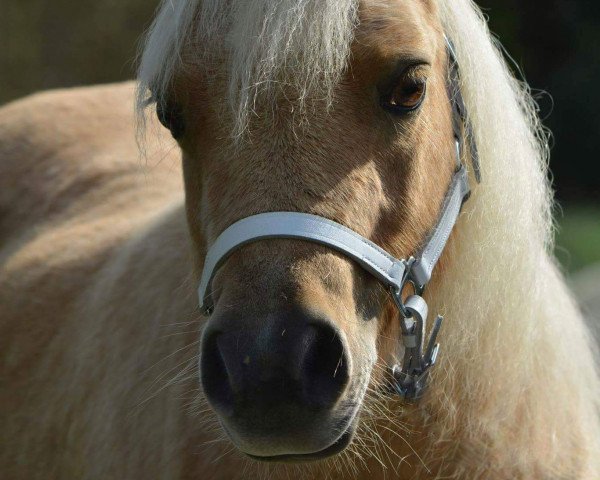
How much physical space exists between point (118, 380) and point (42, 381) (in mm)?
582

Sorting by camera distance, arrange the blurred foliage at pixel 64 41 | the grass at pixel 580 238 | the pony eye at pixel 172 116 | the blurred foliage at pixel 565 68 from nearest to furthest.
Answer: the pony eye at pixel 172 116 < the grass at pixel 580 238 < the blurred foliage at pixel 64 41 < the blurred foliage at pixel 565 68

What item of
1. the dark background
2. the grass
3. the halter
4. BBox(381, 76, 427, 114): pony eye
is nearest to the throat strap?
the halter

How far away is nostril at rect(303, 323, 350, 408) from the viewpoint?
196 centimetres

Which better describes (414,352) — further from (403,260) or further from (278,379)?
(278,379)

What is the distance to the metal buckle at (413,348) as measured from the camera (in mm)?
2307

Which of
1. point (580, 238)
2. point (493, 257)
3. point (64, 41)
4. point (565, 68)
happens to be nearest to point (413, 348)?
point (493, 257)

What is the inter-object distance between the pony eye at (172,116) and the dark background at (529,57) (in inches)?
255

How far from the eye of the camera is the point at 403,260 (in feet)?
7.57

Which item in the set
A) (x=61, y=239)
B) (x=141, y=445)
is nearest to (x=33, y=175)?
(x=61, y=239)

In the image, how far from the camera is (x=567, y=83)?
36.9 ft

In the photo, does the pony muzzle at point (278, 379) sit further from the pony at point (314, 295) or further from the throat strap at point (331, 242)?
the throat strap at point (331, 242)

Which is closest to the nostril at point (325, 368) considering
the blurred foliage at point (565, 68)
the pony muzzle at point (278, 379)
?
the pony muzzle at point (278, 379)

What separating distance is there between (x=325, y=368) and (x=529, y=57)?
416 inches

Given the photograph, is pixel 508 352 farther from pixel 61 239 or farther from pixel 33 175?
pixel 33 175
